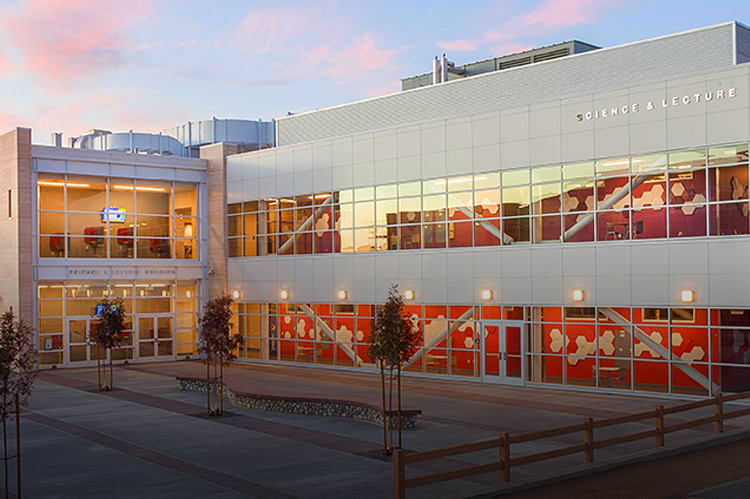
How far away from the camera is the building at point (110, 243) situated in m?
35.4

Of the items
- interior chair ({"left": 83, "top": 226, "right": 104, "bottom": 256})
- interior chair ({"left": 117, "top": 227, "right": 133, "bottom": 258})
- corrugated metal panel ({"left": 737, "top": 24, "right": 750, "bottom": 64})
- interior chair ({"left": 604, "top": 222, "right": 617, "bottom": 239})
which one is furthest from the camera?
interior chair ({"left": 117, "top": 227, "right": 133, "bottom": 258})

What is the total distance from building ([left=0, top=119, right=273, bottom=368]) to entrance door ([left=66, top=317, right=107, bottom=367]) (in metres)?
0.05

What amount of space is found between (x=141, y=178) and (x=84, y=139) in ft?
75.3

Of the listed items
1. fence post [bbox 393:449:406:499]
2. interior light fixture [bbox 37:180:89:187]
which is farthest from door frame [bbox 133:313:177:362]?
fence post [bbox 393:449:406:499]

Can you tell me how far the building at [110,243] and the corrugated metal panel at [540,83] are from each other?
688 centimetres

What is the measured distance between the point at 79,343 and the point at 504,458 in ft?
92.3

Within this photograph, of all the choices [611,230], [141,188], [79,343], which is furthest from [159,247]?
[611,230]

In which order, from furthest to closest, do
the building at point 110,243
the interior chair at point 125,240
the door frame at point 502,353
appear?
the interior chair at point 125,240 → the building at point 110,243 → the door frame at point 502,353

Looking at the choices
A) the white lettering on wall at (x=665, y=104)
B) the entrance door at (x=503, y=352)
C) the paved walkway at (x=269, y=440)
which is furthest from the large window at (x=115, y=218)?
the white lettering on wall at (x=665, y=104)

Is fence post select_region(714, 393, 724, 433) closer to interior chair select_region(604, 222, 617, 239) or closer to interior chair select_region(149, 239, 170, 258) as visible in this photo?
interior chair select_region(604, 222, 617, 239)

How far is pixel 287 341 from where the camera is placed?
3694 cm

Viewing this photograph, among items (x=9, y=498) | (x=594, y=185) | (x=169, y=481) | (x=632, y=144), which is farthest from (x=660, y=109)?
(x=9, y=498)

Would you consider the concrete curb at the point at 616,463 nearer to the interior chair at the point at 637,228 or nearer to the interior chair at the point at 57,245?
the interior chair at the point at 637,228

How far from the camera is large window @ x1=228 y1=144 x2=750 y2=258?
24078mm
